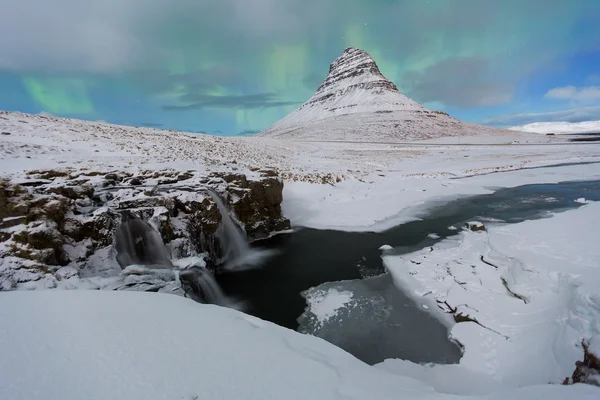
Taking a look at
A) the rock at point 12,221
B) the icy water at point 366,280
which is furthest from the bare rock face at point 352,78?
the rock at point 12,221

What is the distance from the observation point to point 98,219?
357 inches

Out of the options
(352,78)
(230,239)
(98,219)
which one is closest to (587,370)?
(98,219)

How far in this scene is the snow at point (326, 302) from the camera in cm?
829

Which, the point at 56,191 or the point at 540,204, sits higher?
the point at 56,191

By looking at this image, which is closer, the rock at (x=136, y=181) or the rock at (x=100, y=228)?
the rock at (x=100, y=228)

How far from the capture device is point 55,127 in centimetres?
2258

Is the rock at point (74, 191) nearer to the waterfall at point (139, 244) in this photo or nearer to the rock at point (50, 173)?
the rock at point (50, 173)

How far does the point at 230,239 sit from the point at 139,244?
4272 millimetres

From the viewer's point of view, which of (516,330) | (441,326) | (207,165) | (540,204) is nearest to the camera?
(516,330)

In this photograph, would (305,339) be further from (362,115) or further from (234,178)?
(362,115)

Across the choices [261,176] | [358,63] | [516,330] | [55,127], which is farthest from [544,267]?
[358,63]

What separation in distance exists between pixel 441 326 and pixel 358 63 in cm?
16411

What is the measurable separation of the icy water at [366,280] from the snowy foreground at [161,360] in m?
2.78

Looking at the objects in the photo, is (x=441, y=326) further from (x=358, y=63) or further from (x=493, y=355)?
(x=358, y=63)
